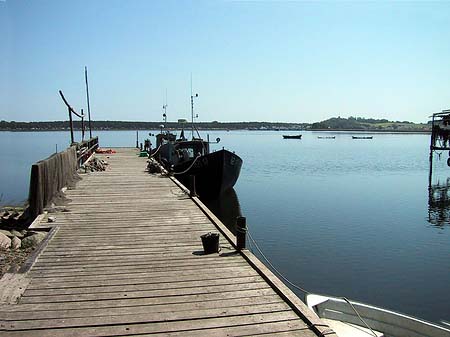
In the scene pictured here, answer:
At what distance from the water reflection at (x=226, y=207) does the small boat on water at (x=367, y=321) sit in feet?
31.9

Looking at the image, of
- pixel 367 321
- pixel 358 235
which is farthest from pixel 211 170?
pixel 367 321

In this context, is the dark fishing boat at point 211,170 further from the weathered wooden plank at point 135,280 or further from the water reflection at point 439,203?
the weathered wooden plank at point 135,280

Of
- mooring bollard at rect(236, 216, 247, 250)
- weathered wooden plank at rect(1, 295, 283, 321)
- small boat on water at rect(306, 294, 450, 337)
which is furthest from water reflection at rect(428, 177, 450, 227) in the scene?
weathered wooden plank at rect(1, 295, 283, 321)

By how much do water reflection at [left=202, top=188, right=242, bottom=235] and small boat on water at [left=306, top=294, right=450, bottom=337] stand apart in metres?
9.73

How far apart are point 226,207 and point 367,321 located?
556 inches

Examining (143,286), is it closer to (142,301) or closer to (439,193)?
(142,301)

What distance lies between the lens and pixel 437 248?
44.0 ft

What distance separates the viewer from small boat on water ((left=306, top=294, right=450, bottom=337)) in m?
5.92

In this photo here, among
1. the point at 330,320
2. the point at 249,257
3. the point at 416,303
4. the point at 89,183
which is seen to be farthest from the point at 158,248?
the point at 89,183

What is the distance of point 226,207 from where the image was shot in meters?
20.3

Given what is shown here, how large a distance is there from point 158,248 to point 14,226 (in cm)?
464

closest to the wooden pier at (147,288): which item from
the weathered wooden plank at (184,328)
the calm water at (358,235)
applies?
the weathered wooden plank at (184,328)

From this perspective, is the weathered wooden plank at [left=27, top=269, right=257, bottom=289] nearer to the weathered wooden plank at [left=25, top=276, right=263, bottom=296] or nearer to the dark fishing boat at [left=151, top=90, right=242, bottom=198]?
the weathered wooden plank at [left=25, top=276, right=263, bottom=296]

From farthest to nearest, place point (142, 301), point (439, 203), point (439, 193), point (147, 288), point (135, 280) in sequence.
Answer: point (439, 193)
point (439, 203)
point (135, 280)
point (147, 288)
point (142, 301)
